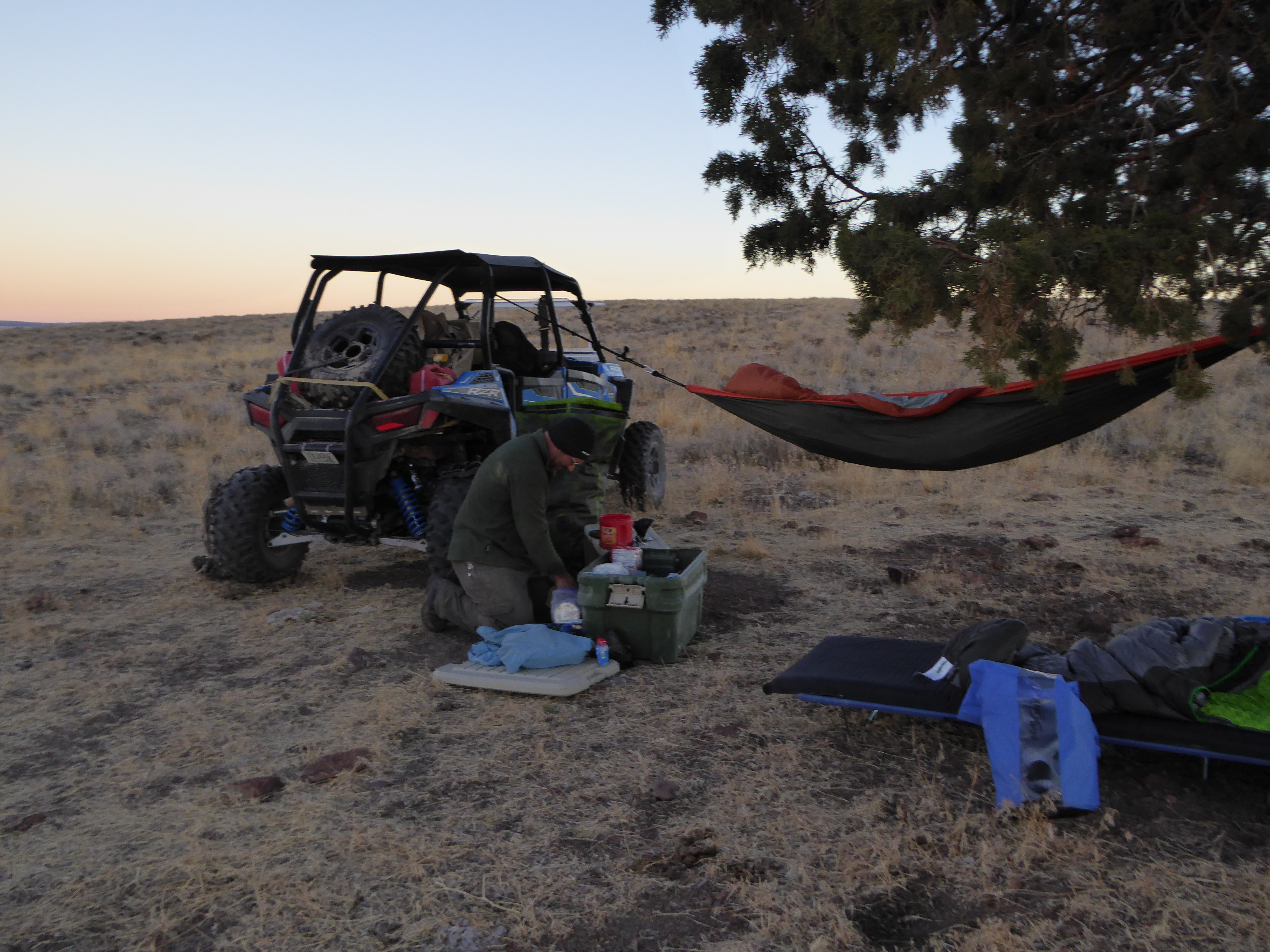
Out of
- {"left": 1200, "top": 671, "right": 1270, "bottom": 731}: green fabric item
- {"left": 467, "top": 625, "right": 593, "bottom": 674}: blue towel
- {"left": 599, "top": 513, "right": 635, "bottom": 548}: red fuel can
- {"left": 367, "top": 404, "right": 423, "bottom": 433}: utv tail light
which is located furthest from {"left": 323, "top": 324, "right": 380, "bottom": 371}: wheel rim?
{"left": 1200, "top": 671, "right": 1270, "bottom": 731}: green fabric item

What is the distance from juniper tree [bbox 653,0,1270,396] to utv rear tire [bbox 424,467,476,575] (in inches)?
93.5

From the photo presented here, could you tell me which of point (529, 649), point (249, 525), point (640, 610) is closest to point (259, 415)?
point (249, 525)

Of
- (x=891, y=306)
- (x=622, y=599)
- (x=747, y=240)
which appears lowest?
(x=622, y=599)

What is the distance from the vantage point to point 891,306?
3.54 meters

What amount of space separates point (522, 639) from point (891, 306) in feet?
8.30

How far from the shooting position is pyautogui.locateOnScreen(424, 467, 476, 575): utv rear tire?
5629 mm

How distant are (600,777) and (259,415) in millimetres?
3950

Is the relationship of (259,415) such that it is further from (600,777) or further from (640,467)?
(600,777)

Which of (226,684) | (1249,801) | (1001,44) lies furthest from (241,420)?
(1249,801)

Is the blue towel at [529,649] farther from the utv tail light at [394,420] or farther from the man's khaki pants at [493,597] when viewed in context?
the utv tail light at [394,420]

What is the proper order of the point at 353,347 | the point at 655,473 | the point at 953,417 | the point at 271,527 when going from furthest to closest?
the point at 655,473
the point at 271,527
the point at 353,347
the point at 953,417

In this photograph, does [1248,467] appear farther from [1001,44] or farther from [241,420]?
[241,420]

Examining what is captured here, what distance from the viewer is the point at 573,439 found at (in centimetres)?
493

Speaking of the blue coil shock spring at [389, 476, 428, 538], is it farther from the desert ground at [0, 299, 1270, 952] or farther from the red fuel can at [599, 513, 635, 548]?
the red fuel can at [599, 513, 635, 548]
